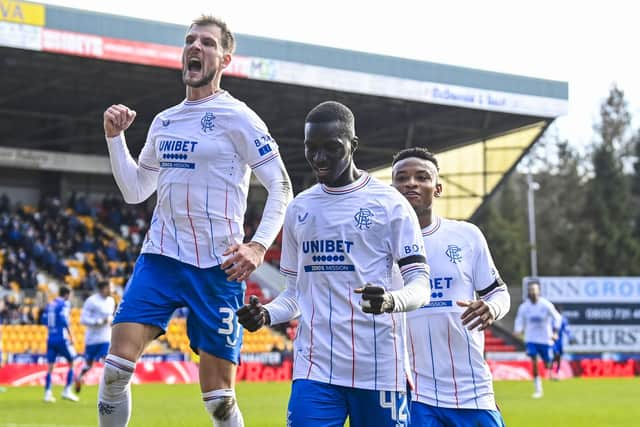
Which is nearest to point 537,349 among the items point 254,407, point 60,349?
point 254,407

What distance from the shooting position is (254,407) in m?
18.0

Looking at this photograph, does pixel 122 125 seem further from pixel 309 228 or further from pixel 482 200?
pixel 482 200

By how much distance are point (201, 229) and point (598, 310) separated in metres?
29.0

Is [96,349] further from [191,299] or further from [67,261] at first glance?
[191,299]

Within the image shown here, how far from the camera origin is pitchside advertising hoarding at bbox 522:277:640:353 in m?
33.8

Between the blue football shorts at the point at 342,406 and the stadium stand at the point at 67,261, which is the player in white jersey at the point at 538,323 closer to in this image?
the stadium stand at the point at 67,261

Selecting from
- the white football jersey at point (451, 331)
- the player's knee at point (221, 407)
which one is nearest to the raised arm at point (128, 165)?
the player's knee at point (221, 407)

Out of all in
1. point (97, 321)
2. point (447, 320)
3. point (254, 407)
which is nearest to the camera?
point (447, 320)

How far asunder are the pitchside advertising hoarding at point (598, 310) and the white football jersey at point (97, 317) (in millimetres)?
17077

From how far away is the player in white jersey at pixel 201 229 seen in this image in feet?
21.0

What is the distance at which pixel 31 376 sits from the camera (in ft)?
84.2

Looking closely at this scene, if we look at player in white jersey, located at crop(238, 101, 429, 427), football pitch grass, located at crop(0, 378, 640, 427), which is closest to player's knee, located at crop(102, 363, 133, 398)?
player in white jersey, located at crop(238, 101, 429, 427)

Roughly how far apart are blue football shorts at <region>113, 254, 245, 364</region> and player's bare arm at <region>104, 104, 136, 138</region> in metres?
0.87

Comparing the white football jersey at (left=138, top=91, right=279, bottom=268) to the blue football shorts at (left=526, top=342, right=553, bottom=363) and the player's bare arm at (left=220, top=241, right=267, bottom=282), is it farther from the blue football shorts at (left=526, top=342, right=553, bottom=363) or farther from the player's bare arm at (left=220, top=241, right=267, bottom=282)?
the blue football shorts at (left=526, top=342, right=553, bottom=363)
